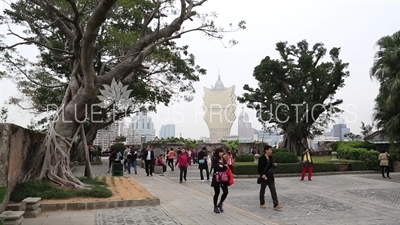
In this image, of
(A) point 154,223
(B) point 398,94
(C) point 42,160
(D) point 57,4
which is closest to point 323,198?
(A) point 154,223

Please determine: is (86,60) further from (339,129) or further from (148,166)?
(339,129)

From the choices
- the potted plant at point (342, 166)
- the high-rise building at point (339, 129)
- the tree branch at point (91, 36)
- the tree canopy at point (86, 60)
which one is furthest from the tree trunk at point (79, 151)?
the high-rise building at point (339, 129)

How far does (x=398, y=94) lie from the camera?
18.3 meters

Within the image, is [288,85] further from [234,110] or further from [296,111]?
[234,110]

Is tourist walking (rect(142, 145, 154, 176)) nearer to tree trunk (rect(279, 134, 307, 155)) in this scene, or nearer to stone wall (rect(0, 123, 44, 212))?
stone wall (rect(0, 123, 44, 212))

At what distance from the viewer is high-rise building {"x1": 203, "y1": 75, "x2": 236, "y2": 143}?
275 ft

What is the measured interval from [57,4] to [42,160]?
7.81m

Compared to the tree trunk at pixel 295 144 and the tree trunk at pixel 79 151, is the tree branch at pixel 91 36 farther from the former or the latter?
the tree trunk at pixel 295 144

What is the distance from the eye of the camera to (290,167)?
60.6ft

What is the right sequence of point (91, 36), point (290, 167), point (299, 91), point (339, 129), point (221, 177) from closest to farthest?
1. point (221, 177)
2. point (91, 36)
3. point (290, 167)
4. point (299, 91)
5. point (339, 129)

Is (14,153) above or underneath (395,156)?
above

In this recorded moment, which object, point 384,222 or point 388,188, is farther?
point 388,188

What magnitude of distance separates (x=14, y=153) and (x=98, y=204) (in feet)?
7.21

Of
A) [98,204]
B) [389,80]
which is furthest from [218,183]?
[389,80]
